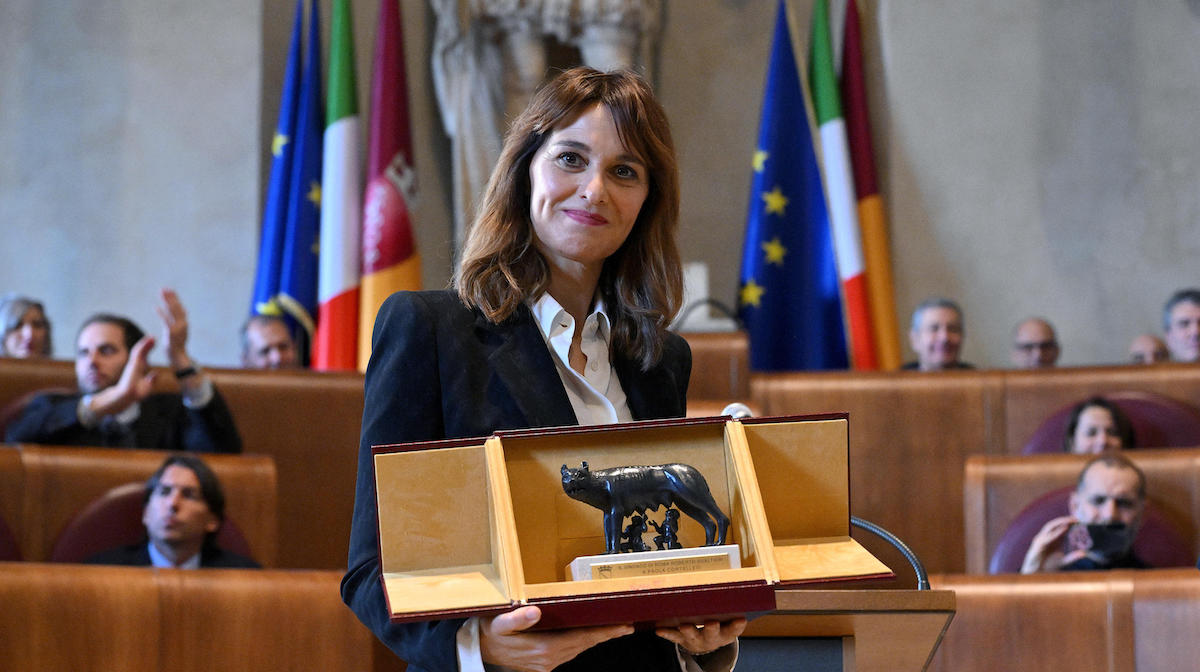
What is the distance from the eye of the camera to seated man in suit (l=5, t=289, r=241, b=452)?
4.39 meters

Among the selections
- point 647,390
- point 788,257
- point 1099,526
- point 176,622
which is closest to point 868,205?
point 788,257

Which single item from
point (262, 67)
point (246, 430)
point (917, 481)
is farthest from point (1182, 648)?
point (262, 67)

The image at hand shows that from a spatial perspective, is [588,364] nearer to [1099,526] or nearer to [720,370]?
[1099,526]

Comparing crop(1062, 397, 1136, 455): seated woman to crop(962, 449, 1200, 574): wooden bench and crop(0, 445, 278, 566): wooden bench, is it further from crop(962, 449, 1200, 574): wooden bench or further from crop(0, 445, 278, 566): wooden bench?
crop(0, 445, 278, 566): wooden bench

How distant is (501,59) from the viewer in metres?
6.87

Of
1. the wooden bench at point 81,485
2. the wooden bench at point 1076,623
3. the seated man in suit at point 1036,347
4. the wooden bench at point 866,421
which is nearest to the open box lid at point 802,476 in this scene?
the wooden bench at point 1076,623

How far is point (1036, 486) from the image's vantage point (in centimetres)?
416

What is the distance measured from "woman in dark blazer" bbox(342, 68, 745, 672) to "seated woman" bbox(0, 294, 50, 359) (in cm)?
433

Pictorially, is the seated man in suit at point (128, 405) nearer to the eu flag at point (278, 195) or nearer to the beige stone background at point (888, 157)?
the eu flag at point (278, 195)

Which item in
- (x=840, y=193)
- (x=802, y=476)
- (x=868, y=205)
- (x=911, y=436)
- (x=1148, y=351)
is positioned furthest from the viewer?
(x=868, y=205)

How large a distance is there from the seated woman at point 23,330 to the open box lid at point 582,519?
178 inches

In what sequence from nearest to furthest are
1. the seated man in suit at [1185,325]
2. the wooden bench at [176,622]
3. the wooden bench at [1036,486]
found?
the wooden bench at [176,622]
the wooden bench at [1036,486]
the seated man in suit at [1185,325]

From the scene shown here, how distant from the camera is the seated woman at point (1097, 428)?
451 cm

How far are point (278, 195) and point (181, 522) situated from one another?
3.15 m
